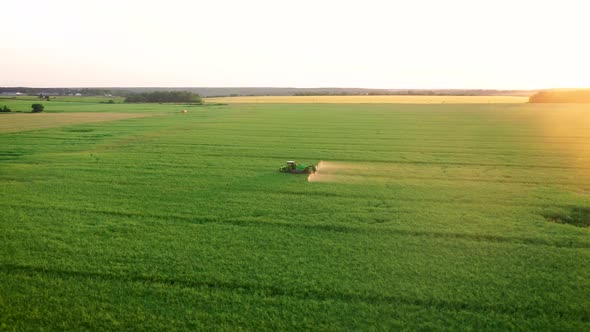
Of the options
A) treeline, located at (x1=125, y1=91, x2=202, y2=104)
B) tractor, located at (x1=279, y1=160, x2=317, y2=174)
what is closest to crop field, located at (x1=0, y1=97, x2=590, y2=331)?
tractor, located at (x1=279, y1=160, x2=317, y2=174)

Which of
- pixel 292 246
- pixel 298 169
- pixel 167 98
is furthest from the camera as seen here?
pixel 167 98

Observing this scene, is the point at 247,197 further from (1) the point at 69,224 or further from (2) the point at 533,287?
(2) the point at 533,287

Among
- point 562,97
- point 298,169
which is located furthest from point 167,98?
point 562,97

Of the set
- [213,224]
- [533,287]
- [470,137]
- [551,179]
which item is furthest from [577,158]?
[213,224]

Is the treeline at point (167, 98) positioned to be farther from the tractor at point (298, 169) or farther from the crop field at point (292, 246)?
the tractor at point (298, 169)

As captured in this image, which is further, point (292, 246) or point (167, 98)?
point (167, 98)

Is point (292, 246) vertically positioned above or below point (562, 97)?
below

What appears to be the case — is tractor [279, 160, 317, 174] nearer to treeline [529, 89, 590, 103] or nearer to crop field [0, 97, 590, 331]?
crop field [0, 97, 590, 331]

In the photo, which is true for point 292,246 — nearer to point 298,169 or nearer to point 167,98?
point 298,169

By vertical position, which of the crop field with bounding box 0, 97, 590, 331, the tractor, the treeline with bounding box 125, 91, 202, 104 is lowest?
the crop field with bounding box 0, 97, 590, 331

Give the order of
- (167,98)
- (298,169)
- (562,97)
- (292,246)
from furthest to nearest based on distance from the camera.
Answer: (167,98) < (562,97) < (298,169) < (292,246)
